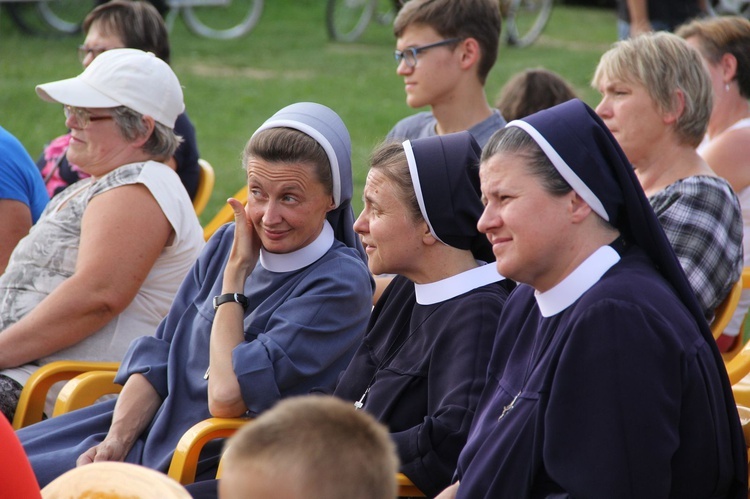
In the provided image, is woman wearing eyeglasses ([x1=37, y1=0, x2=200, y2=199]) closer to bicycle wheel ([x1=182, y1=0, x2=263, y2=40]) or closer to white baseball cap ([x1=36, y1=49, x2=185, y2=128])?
white baseball cap ([x1=36, y1=49, x2=185, y2=128])

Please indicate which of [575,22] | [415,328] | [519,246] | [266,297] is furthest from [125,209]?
[575,22]

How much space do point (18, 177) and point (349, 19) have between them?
11.4 m

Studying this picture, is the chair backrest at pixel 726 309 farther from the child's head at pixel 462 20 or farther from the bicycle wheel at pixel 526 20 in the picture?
the bicycle wheel at pixel 526 20

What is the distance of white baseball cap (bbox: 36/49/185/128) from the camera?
12.8 ft

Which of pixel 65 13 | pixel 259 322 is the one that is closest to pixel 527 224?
pixel 259 322

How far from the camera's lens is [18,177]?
14.3ft

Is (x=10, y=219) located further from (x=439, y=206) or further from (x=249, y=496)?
(x=249, y=496)

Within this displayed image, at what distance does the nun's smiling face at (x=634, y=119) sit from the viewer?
3707 millimetres

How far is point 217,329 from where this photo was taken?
→ 3326 mm

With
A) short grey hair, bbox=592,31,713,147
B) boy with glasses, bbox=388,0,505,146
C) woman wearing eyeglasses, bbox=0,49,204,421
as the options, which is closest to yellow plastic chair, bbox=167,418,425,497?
woman wearing eyeglasses, bbox=0,49,204,421

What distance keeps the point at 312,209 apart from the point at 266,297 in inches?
14.0

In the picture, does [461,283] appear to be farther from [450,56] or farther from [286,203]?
[450,56]

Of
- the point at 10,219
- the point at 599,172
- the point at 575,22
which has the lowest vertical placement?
the point at 575,22

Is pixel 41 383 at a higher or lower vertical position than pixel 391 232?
lower
